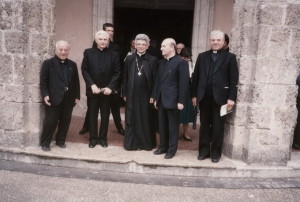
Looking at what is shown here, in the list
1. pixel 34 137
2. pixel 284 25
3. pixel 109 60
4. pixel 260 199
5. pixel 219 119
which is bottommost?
pixel 260 199

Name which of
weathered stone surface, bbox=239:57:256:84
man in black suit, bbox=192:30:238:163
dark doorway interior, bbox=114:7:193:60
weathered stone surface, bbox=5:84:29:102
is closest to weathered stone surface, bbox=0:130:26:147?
weathered stone surface, bbox=5:84:29:102

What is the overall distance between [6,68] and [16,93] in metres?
0.43

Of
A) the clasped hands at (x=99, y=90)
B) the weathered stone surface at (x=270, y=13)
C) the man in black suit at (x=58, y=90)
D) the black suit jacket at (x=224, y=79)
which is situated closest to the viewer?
the weathered stone surface at (x=270, y=13)

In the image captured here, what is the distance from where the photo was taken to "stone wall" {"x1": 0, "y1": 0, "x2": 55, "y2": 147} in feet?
17.1

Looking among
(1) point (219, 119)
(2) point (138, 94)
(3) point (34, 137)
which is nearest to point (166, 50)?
(2) point (138, 94)

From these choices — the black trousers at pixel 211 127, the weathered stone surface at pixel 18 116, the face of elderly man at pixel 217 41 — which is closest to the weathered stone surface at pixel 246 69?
the face of elderly man at pixel 217 41

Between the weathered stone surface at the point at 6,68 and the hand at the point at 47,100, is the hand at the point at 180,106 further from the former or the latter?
the weathered stone surface at the point at 6,68

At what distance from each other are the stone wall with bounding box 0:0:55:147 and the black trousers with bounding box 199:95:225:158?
2692mm

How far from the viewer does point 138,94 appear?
5570 millimetres

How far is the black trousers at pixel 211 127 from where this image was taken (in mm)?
5148

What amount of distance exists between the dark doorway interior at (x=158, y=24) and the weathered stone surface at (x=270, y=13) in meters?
5.01

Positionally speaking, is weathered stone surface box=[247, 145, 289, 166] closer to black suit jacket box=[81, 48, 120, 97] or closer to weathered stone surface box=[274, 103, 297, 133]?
weathered stone surface box=[274, 103, 297, 133]

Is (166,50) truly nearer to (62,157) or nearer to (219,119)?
(219,119)

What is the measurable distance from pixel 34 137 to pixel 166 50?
2622 millimetres
